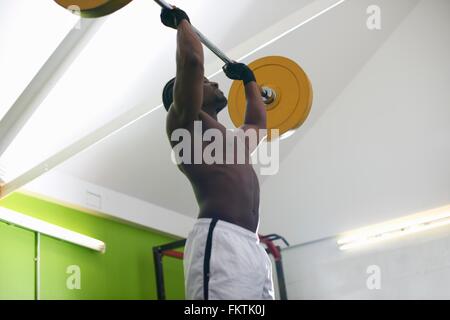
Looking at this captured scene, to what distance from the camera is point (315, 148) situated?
17.7 feet

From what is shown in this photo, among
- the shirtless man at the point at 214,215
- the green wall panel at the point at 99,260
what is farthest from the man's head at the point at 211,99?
the green wall panel at the point at 99,260

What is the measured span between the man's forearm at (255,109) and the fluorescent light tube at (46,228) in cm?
165

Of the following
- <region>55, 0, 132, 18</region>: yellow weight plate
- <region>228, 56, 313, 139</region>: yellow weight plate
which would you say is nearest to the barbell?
<region>228, 56, 313, 139</region>: yellow weight plate

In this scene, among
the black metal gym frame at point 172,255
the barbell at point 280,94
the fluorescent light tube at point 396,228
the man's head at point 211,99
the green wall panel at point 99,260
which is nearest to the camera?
the man's head at point 211,99

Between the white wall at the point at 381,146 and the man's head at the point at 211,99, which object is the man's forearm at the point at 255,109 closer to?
the man's head at the point at 211,99

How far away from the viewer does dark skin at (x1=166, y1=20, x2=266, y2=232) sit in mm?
2104

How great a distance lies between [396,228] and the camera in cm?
491

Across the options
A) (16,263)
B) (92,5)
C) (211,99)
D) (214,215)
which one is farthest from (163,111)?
(214,215)

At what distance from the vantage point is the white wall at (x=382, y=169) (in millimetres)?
4879

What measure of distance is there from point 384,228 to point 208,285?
A: 317cm
